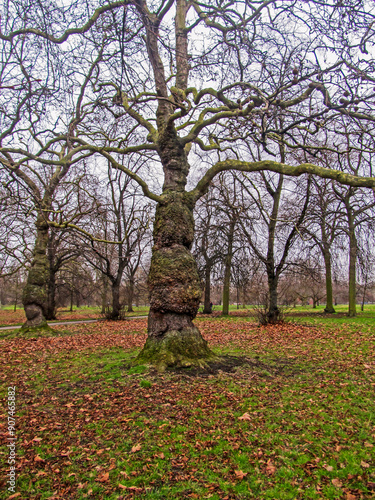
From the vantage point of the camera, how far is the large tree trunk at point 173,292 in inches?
223

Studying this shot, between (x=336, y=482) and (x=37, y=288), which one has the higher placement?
(x=37, y=288)

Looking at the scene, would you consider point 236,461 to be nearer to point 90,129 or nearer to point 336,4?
point 336,4

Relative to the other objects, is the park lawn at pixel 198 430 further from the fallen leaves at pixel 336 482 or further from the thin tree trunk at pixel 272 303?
the thin tree trunk at pixel 272 303

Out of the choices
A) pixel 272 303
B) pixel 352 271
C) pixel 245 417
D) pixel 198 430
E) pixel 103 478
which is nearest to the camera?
pixel 103 478

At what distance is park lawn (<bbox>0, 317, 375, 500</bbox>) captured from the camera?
9.10 ft

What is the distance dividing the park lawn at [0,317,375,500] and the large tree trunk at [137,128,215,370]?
434 millimetres

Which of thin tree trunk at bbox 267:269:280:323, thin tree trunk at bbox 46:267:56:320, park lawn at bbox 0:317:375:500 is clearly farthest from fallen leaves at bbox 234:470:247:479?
thin tree trunk at bbox 46:267:56:320

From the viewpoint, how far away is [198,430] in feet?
12.0

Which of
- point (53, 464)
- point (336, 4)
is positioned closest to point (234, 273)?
point (336, 4)

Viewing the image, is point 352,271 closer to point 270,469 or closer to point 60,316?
point 270,469

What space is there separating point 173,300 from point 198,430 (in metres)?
2.36

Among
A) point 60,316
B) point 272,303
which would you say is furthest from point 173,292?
point 60,316

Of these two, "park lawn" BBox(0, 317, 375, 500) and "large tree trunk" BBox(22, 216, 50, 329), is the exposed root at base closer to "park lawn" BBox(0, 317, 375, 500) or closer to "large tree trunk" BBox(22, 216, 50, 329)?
"park lawn" BBox(0, 317, 375, 500)

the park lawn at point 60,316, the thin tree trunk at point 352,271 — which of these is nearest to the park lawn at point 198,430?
the thin tree trunk at point 352,271
